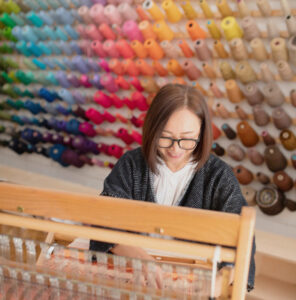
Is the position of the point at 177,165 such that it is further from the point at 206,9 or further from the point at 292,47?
the point at 206,9

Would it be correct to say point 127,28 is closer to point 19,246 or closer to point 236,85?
point 236,85

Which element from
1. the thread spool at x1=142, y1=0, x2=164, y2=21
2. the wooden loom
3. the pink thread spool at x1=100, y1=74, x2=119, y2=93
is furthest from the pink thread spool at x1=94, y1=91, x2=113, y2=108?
the wooden loom

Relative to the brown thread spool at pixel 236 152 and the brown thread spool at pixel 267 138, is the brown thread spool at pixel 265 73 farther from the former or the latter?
the brown thread spool at pixel 236 152

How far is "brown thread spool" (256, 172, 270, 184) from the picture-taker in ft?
8.38

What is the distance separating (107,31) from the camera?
2949 millimetres

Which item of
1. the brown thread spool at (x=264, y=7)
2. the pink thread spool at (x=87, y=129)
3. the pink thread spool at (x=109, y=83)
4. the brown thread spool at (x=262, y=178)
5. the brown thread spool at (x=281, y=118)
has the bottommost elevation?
the brown thread spool at (x=262, y=178)

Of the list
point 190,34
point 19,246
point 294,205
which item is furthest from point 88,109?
point 19,246

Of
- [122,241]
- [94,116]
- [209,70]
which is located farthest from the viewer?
[94,116]

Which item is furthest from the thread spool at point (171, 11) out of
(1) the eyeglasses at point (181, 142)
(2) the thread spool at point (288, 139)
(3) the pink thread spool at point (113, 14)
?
(1) the eyeglasses at point (181, 142)

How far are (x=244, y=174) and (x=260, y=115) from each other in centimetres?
42

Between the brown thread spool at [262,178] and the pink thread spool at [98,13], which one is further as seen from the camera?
the pink thread spool at [98,13]

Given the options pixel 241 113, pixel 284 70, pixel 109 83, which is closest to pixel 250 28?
pixel 284 70

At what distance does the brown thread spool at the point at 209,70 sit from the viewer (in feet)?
8.58

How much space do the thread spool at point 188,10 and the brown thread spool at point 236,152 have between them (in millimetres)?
951
